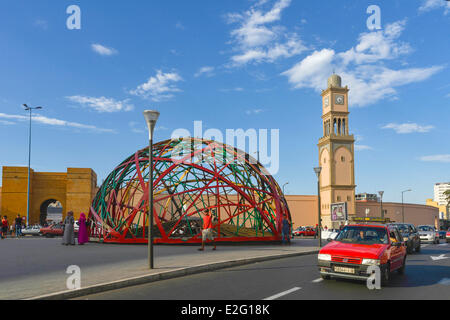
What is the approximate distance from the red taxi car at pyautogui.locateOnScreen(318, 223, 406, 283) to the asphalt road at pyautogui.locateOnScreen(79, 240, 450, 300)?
1.05 feet

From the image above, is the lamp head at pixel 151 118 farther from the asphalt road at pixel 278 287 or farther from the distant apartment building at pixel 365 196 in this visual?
the distant apartment building at pixel 365 196

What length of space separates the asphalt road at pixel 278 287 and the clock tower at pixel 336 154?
54226 millimetres

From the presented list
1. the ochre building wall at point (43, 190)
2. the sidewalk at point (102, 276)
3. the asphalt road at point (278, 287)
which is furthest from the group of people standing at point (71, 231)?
the ochre building wall at point (43, 190)

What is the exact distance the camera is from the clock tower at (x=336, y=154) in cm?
6544

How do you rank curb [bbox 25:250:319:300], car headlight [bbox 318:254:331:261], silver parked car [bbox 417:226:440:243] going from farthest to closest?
silver parked car [bbox 417:226:440:243]
car headlight [bbox 318:254:331:261]
curb [bbox 25:250:319:300]

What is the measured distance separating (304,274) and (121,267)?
4.83 m

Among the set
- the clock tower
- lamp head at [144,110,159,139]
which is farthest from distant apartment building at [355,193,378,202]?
lamp head at [144,110,159,139]

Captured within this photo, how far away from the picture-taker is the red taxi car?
851 centimetres

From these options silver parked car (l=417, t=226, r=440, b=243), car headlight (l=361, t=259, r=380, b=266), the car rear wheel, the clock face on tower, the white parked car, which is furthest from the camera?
the clock face on tower

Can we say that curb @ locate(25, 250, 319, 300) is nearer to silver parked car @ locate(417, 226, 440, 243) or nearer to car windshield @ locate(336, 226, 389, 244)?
car windshield @ locate(336, 226, 389, 244)

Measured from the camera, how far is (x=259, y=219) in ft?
74.0
